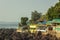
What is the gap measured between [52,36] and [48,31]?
382cm

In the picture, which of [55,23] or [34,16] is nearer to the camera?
[55,23]

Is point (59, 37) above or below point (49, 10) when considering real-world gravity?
below

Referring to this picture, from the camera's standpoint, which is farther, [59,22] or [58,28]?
[59,22]

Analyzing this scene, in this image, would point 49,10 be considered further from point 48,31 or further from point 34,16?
point 34,16

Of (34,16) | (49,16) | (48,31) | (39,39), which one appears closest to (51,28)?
(48,31)

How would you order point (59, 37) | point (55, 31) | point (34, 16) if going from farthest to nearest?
point (34, 16) < point (55, 31) < point (59, 37)

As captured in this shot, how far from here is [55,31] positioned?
116ft

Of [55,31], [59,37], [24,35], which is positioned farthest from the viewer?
[24,35]

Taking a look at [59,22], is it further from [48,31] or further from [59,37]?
[59,37]

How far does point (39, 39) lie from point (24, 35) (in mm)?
4906

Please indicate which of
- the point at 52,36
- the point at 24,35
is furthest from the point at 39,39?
the point at 24,35

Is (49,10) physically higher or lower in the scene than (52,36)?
higher

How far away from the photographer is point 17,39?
36812 millimetres

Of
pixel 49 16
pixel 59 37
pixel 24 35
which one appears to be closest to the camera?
pixel 59 37
